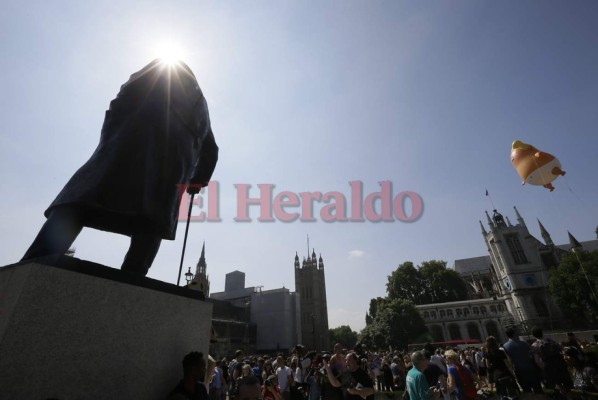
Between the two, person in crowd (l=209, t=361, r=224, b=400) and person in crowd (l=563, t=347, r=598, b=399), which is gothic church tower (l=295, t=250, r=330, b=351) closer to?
person in crowd (l=209, t=361, r=224, b=400)

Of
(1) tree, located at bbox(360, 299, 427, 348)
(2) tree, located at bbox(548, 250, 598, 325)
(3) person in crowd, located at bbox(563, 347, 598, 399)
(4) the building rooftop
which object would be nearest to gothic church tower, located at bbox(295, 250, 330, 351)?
(1) tree, located at bbox(360, 299, 427, 348)

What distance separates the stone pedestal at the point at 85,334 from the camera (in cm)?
124

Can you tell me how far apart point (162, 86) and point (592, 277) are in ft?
149

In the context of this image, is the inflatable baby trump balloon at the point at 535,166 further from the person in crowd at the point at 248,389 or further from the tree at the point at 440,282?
the tree at the point at 440,282

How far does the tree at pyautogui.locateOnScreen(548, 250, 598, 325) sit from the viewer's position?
31.7m

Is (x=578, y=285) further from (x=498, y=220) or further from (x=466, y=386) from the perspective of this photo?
(x=466, y=386)

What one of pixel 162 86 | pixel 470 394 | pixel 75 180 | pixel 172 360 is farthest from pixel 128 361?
pixel 470 394

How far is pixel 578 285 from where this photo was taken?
3281 cm

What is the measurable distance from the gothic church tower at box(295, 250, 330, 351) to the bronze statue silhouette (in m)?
59.5

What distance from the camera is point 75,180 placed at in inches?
77.8

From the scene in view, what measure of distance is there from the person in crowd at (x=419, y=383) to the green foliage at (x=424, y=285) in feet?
174

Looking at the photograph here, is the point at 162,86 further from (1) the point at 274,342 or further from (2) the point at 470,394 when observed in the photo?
(1) the point at 274,342

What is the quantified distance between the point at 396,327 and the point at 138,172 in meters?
43.5

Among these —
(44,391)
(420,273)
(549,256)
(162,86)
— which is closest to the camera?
(44,391)
